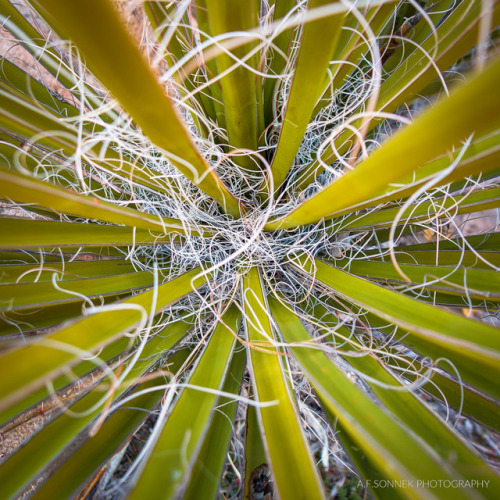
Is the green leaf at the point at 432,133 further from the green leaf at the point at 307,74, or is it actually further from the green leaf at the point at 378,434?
the green leaf at the point at 378,434

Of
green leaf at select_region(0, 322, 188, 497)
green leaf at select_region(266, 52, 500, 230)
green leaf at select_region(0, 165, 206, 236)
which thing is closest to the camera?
green leaf at select_region(266, 52, 500, 230)

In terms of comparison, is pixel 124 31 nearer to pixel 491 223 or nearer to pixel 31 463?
pixel 31 463

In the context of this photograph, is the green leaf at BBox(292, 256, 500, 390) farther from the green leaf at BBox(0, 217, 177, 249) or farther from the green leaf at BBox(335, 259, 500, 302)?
the green leaf at BBox(0, 217, 177, 249)

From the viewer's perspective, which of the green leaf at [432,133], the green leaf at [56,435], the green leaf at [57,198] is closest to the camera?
the green leaf at [432,133]

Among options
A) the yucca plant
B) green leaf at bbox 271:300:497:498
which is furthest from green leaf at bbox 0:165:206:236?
green leaf at bbox 271:300:497:498

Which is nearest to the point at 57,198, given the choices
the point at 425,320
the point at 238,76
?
the point at 238,76

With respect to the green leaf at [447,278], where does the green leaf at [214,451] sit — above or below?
below

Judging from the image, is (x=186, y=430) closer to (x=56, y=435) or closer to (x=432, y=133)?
(x=56, y=435)

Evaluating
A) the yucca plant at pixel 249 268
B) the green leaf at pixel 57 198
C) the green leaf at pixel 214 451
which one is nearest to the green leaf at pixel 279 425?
the yucca plant at pixel 249 268
